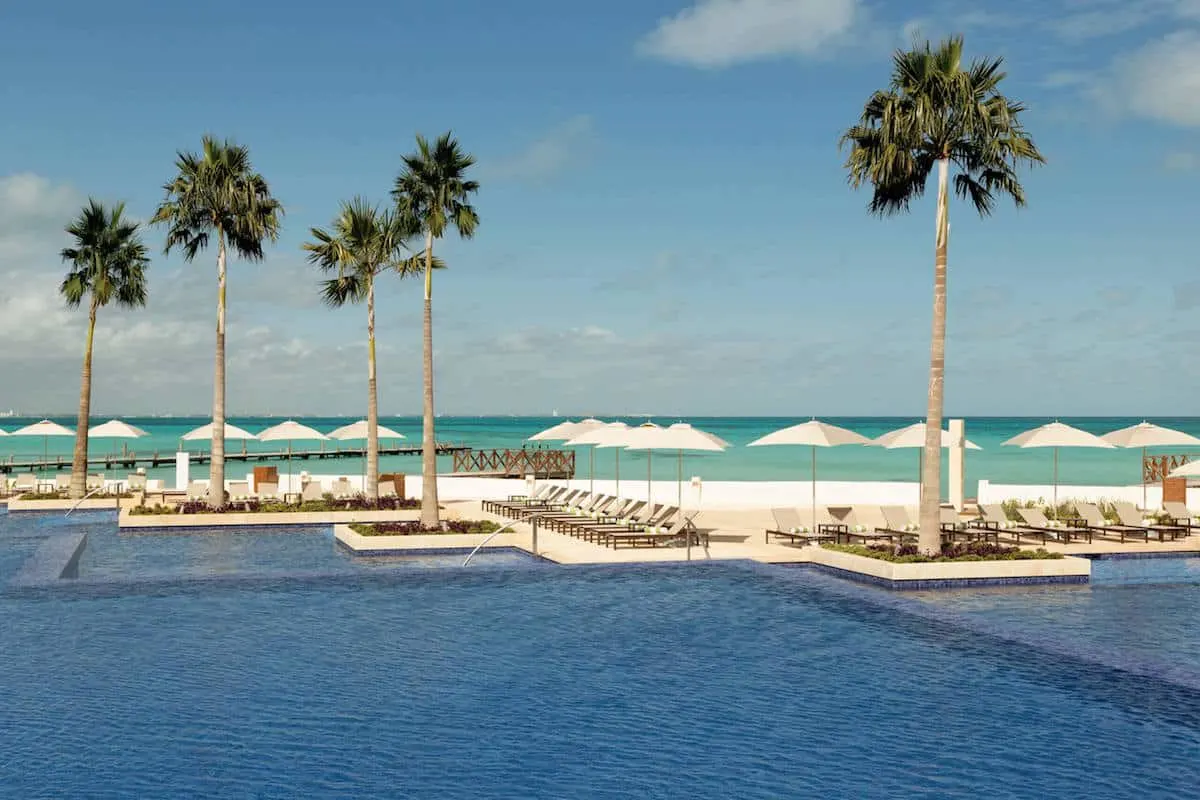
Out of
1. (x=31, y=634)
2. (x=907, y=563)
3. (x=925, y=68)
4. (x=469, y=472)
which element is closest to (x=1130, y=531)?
(x=907, y=563)

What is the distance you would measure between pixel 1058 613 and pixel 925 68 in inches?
323

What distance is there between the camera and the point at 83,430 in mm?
31672

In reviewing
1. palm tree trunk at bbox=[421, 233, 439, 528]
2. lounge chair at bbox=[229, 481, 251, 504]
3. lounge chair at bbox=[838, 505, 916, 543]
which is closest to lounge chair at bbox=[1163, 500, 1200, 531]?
lounge chair at bbox=[838, 505, 916, 543]

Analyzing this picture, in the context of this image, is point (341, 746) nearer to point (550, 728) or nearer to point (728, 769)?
point (550, 728)

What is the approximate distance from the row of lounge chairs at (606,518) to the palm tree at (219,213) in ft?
23.7

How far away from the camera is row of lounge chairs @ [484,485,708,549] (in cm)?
2078

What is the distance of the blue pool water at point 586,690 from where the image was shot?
800 cm

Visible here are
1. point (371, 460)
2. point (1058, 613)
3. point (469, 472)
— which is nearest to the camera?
point (1058, 613)

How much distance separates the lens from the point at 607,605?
48.5 feet

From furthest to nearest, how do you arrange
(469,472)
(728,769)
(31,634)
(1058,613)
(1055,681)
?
(469,472), (1058,613), (31,634), (1055,681), (728,769)

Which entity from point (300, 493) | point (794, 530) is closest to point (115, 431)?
point (300, 493)

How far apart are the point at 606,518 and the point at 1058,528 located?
916cm

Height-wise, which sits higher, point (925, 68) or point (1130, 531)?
point (925, 68)

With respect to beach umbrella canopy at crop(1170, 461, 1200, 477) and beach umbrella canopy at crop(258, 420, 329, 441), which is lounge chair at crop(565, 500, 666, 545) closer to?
beach umbrella canopy at crop(1170, 461, 1200, 477)
